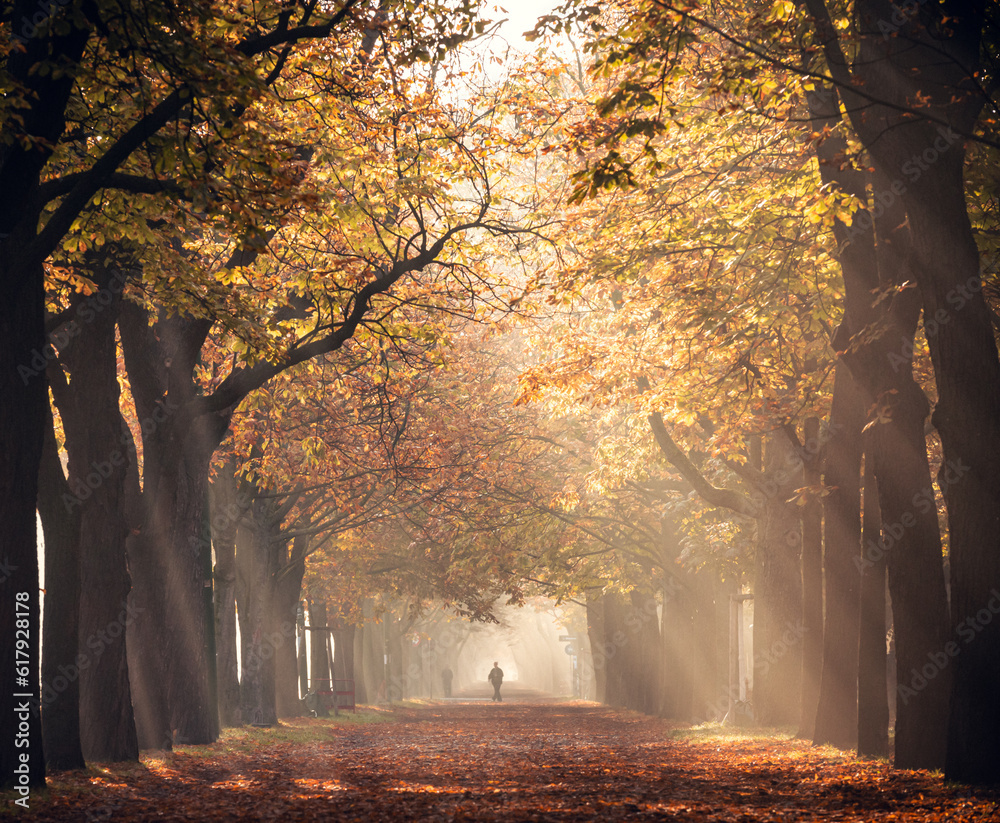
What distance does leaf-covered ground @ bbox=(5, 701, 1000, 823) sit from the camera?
780 cm

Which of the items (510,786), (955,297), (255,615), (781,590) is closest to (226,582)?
(255,615)

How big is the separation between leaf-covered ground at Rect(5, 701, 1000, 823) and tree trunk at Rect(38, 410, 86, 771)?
0.49 meters

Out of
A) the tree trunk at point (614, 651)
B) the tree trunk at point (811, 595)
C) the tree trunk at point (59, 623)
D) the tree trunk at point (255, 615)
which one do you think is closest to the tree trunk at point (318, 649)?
the tree trunk at point (255, 615)

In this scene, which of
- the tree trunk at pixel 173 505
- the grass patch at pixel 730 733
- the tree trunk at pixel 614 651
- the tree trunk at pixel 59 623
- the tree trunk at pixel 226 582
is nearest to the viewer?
the tree trunk at pixel 59 623

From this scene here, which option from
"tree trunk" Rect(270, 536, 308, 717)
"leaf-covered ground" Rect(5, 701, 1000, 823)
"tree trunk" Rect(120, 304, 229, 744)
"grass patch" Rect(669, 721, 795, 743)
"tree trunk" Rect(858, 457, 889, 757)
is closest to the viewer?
"leaf-covered ground" Rect(5, 701, 1000, 823)

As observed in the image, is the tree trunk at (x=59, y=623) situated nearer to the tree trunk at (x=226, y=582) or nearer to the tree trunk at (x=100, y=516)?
the tree trunk at (x=100, y=516)

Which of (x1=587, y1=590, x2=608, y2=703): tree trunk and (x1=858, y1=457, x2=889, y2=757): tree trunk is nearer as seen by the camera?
(x1=858, y1=457, x2=889, y2=757): tree trunk

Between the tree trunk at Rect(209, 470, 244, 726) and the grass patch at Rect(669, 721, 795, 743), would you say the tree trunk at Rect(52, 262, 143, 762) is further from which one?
the grass patch at Rect(669, 721, 795, 743)

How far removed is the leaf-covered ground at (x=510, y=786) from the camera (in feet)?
25.6

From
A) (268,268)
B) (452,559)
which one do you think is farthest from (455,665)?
(268,268)

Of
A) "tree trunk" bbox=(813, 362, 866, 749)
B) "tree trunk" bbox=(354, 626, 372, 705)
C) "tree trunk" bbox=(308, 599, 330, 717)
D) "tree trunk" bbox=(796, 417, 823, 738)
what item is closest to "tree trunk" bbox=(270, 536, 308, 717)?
"tree trunk" bbox=(308, 599, 330, 717)

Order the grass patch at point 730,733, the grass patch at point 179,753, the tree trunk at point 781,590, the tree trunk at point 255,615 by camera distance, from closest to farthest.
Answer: the grass patch at point 179,753
the grass patch at point 730,733
the tree trunk at point 781,590
the tree trunk at point 255,615

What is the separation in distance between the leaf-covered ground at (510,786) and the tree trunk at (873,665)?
36 centimetres

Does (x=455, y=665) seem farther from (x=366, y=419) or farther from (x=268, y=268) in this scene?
(x=268, y=268)
